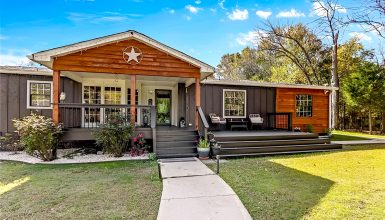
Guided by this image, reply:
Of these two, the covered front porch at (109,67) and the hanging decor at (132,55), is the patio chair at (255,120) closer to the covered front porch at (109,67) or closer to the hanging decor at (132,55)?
the covered front porch at (109,67)

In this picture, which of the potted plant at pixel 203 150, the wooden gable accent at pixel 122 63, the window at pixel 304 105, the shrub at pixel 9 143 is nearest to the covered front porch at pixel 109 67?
the wooden gable accent at pixel 122 63

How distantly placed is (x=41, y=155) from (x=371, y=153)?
10859 millimetres

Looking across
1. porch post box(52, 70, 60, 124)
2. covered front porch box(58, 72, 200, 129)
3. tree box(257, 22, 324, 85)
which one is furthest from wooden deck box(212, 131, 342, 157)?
tree box(257, 22, 324, 85)

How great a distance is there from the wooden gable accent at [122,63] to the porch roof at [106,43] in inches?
5.7

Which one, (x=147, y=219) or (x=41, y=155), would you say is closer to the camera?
(x=147, y=219)

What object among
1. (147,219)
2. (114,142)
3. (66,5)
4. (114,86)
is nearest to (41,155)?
(114,142)

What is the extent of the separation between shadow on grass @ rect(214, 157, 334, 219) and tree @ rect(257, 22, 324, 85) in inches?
702

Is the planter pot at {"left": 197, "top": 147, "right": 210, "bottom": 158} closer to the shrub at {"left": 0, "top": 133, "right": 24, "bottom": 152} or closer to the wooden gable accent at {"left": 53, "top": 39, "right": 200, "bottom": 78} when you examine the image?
the wooden gable accent at {"left": 53, "top": 39, "right": 200, "bottom": 78}

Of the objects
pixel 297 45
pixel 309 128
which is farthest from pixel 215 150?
pixel 297 45

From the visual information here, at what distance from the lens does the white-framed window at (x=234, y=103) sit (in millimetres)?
11484

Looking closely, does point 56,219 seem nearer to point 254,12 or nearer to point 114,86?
point 114,86

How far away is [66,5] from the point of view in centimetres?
940

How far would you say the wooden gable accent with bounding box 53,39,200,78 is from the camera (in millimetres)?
7410

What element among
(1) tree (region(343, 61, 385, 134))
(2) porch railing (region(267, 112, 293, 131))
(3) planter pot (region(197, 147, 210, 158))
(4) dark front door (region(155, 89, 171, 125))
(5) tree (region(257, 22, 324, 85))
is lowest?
(3) planter pot (region(197, 147, 210, 158))
